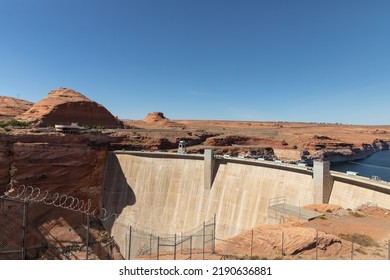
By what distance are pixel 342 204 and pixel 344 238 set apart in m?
8.47

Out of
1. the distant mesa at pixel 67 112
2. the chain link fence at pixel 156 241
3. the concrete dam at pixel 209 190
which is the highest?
the distant mesa at pixel 67 112

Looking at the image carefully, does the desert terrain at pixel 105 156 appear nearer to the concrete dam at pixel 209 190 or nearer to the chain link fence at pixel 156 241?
the concrete dam at pixel 209 190

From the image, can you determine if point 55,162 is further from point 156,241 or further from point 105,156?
point 156,241

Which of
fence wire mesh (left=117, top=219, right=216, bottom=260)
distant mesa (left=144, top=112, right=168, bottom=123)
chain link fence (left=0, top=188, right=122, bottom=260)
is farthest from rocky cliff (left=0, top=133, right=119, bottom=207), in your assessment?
distant mesa (left=144, top=112, right=168, bottom=123)

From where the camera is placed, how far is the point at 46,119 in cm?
5988

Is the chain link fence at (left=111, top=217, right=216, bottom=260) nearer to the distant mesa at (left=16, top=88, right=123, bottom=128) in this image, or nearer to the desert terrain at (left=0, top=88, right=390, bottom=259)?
the desert terrain at (left=0, top=88, right=390, bottom=259)

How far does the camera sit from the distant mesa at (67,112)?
199 feet

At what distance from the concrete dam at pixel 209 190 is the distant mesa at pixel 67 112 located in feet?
87.9

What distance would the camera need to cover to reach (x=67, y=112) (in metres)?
64.0

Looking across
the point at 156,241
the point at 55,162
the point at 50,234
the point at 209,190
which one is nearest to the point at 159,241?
the point at 156,241

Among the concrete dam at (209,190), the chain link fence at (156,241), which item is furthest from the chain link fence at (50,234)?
the concrete dam at (209,190)
